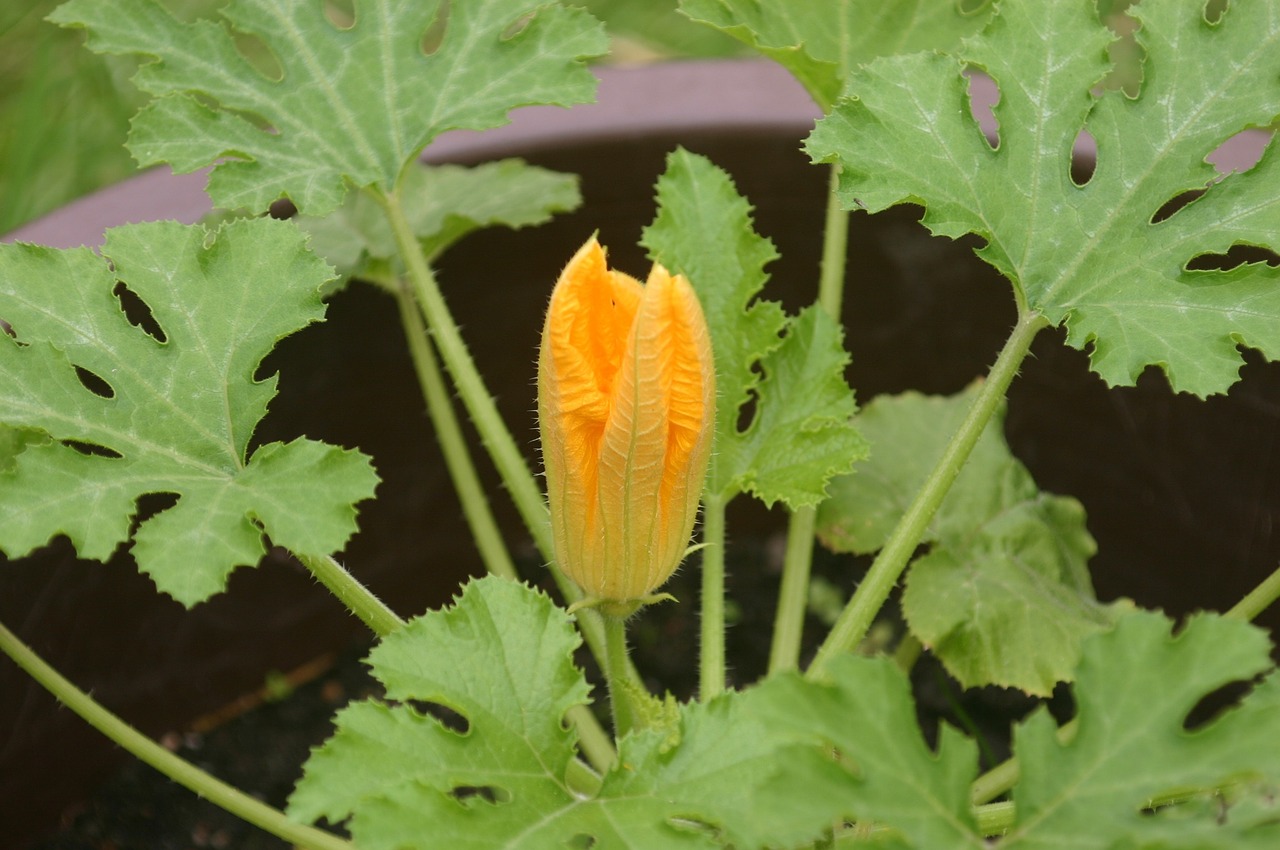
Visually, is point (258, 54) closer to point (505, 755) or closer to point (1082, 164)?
point (1082, 164)

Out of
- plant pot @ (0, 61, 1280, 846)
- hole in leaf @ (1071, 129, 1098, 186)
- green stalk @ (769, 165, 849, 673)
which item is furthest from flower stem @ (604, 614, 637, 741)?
hole in leaf @ (1071, 129, 1098, 186)

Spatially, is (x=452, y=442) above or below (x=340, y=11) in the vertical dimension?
below

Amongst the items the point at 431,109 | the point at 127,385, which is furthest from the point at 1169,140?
the point at 127,385

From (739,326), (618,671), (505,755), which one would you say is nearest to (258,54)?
(739,326)

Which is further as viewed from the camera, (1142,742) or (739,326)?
(739,326)

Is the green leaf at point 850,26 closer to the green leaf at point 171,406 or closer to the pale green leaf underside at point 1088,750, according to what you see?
the green leaf at point 171,406

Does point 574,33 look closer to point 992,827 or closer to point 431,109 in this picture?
point 431,109
